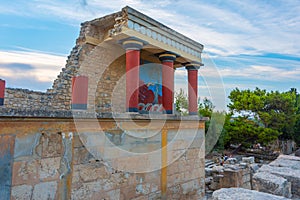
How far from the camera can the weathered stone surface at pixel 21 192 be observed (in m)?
2.16

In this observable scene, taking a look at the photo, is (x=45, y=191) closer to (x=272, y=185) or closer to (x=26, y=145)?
(x=26, y=145)

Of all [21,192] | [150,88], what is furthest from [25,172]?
[150,88]

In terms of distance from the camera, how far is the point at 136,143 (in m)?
3.41

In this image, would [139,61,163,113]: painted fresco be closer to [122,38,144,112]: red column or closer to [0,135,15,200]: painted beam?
[122,38,144,112]: red column

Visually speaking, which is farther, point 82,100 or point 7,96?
point 7,96

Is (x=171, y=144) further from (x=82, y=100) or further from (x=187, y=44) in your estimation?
(x=187, y=44)

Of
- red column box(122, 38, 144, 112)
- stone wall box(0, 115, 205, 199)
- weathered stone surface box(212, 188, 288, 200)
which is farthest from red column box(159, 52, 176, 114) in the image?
weathered stone surface box(212, 188, 288, 200)

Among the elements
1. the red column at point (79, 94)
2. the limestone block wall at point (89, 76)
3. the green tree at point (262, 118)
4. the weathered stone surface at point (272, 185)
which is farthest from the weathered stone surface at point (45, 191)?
the green tree at point (262, 118)

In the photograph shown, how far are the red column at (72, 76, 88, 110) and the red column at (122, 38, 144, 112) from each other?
2.92m

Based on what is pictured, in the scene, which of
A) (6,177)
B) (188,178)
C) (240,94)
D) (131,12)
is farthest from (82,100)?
(240,94)

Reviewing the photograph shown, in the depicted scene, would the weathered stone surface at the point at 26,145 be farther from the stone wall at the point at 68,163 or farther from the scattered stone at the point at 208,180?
the scattered stone at the point at 208,180

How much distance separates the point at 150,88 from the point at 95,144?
23.7 ft

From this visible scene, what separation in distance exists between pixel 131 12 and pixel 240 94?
52.0 ft

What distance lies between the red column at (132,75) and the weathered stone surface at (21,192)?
4.81 m
